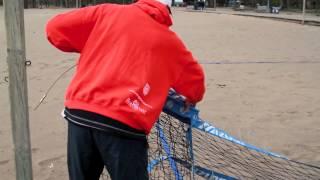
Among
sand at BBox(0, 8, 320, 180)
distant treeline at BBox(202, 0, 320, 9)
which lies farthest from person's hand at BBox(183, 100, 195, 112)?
distant treeline at BBox(202, 0, 320, 9)

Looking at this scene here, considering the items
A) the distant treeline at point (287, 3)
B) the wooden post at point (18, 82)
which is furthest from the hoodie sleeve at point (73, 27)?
the distant treeline at point (287, 3)

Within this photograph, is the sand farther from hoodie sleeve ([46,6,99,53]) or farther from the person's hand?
hoodie sleeve ([46,6,99,53])

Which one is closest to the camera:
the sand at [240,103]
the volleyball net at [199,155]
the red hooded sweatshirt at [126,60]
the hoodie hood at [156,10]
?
the red hooded sweatshirt at [126,60]

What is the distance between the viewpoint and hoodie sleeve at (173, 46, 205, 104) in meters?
2.85

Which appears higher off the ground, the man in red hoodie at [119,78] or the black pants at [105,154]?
the man in red hoodie at [119,78]

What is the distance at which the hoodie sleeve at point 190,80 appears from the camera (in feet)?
9.36

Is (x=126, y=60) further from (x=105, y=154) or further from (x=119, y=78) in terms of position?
(x=105, y=154)

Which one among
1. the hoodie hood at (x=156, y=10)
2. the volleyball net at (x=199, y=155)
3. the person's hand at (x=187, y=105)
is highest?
the hoodie hood at (x=156, y=10)

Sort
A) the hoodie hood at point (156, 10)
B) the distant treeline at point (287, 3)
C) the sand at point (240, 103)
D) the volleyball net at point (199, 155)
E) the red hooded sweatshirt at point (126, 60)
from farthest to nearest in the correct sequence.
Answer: the distant treeline at point (287, 3), the sand at point (240, 103), the volleyball net at point (199, 155), the hoodie hood at point (156, 10), the red hooded sweatshirt at point (126, 60)

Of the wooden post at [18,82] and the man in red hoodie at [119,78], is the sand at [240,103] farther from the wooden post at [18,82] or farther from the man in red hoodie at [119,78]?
the man in red hoodie at [119,78]

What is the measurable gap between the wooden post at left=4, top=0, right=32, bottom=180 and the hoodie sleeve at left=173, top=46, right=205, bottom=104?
2.52ft

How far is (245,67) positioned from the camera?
12.0 metres

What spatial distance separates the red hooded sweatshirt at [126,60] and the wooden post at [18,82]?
0.76ft

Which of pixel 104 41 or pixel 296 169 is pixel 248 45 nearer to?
pixel 296 169
